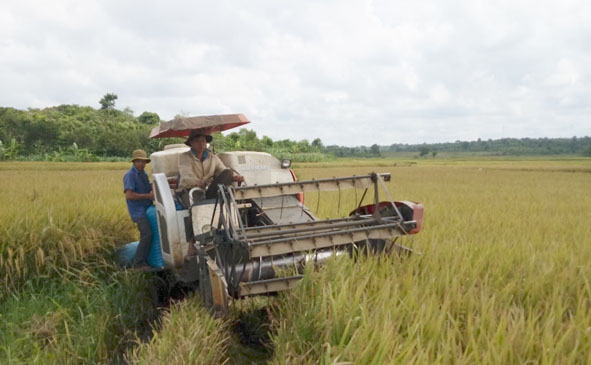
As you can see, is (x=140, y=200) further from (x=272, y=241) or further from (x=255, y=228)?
(x=272, y=241)

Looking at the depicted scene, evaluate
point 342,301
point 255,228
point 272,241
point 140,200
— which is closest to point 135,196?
point 140,200

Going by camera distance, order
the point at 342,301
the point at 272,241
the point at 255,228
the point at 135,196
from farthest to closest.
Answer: the point at 135,196 < the point at 255,228 < the point at 272,241 < the point at 342,301

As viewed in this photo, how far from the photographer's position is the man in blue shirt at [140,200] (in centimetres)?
518

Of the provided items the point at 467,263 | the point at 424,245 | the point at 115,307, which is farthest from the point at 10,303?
the point at 467,263

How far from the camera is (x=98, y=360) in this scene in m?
3.92

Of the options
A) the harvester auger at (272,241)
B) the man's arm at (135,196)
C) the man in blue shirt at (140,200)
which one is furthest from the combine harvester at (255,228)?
the man's arm at (135,196)

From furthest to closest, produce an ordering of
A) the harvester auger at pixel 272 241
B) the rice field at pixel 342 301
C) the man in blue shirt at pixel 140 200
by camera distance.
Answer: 1. the man in blue shirt at pixel 140 200
2. the harvester auger at pixel 272 241
3. the rice field at pixel 342 301

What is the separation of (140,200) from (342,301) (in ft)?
12.4

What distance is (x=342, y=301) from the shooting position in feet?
7.69

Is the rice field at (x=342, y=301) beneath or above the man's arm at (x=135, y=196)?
beneath

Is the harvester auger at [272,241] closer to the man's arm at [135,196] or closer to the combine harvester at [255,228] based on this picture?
the combine harvester at [255,228]

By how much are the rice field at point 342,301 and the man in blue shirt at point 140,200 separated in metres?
0.28

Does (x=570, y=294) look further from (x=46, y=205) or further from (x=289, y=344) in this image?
(x=46, y=205)

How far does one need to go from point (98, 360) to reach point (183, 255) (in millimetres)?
1192
